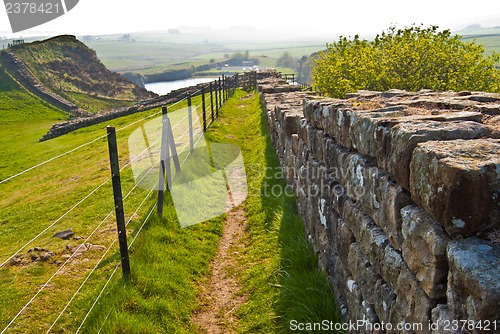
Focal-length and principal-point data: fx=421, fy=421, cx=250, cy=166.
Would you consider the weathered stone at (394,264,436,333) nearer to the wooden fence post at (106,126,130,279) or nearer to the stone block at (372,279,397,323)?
the stone block at (372,279,397,323)

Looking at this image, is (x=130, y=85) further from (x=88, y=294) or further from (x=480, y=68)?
(x=88, y=294)

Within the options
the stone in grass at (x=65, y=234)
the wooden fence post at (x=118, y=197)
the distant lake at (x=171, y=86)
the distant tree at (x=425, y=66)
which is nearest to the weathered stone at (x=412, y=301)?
the wooden fence post at (x=118, y=197)

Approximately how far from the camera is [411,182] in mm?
2742

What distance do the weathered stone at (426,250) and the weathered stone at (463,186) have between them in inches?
4.5

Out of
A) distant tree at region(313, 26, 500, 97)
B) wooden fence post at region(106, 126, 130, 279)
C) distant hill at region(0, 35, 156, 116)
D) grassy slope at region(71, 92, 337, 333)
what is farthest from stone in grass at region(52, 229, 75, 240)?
distant hill at region(0, 35, 156, 116)

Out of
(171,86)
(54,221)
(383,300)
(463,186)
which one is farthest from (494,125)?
(171,86)

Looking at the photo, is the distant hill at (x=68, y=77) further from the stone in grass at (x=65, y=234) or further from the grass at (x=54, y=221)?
the stone in grass at (x=65, y=234)

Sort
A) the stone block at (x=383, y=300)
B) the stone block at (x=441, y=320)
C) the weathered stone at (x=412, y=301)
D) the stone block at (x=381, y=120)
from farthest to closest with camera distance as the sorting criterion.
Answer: the stone block at (x=381, y=120) < the stone block at (x=383, y=300) < the weathered stone at (x=412, y=301) < the stone block at (x=441, y=320)

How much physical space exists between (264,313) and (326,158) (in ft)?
6.61

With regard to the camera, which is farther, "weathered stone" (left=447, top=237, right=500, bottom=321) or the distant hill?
the distant hill

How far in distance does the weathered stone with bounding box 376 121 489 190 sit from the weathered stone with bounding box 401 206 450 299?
272mm

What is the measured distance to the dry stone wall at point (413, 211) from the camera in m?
2.20

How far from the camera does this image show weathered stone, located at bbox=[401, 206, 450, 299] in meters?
2.41

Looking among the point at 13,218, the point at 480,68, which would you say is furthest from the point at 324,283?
the point at 480,68
